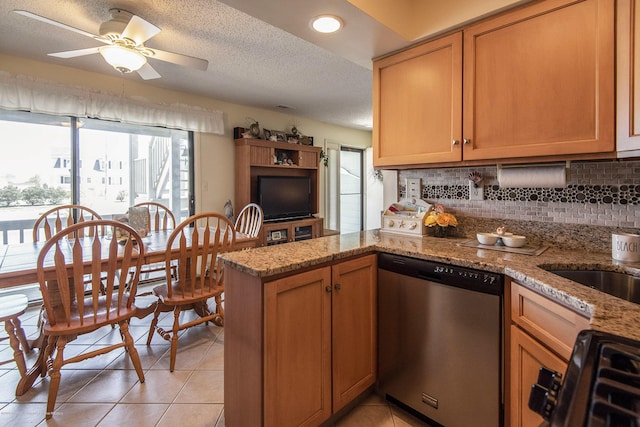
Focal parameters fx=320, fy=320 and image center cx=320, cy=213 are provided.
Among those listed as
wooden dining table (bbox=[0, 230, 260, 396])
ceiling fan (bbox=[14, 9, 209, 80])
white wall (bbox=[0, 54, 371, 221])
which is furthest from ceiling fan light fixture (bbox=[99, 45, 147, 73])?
white wall (bbox=[0, 54, 371, 221])

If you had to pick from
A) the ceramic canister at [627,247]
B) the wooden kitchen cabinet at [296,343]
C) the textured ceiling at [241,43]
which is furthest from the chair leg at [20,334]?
the ceramic canister at [627,247]

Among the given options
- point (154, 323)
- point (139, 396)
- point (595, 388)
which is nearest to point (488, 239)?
point (595, 388)

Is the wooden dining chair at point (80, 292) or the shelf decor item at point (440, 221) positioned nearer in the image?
the wooden dining chair at point (80, 292)

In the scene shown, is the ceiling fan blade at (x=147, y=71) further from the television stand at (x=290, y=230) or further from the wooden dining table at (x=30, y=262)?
the television stand at (x=290, y=230)

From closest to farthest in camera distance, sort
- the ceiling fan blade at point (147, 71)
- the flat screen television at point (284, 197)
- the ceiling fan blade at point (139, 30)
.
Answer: the ceiling fan blade at point (139, 30) → the ceiling fan blade at point (147, 71) → the flat screen television at point (284, 197)

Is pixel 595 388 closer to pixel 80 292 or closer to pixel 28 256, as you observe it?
pixel 80 292

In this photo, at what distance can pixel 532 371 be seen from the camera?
1.17 m

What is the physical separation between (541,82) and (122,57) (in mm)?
2442

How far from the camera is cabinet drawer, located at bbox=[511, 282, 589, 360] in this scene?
3.24 feet

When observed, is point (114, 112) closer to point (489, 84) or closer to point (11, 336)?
point (11, 336)

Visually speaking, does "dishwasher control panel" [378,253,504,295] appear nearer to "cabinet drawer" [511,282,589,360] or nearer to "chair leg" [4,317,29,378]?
"cabinet drawer" [511,282,589,360]

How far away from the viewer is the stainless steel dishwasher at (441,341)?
4.32 feet

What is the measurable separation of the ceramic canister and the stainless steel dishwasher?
536mm

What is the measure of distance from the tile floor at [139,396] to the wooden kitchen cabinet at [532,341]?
0.59 metres
